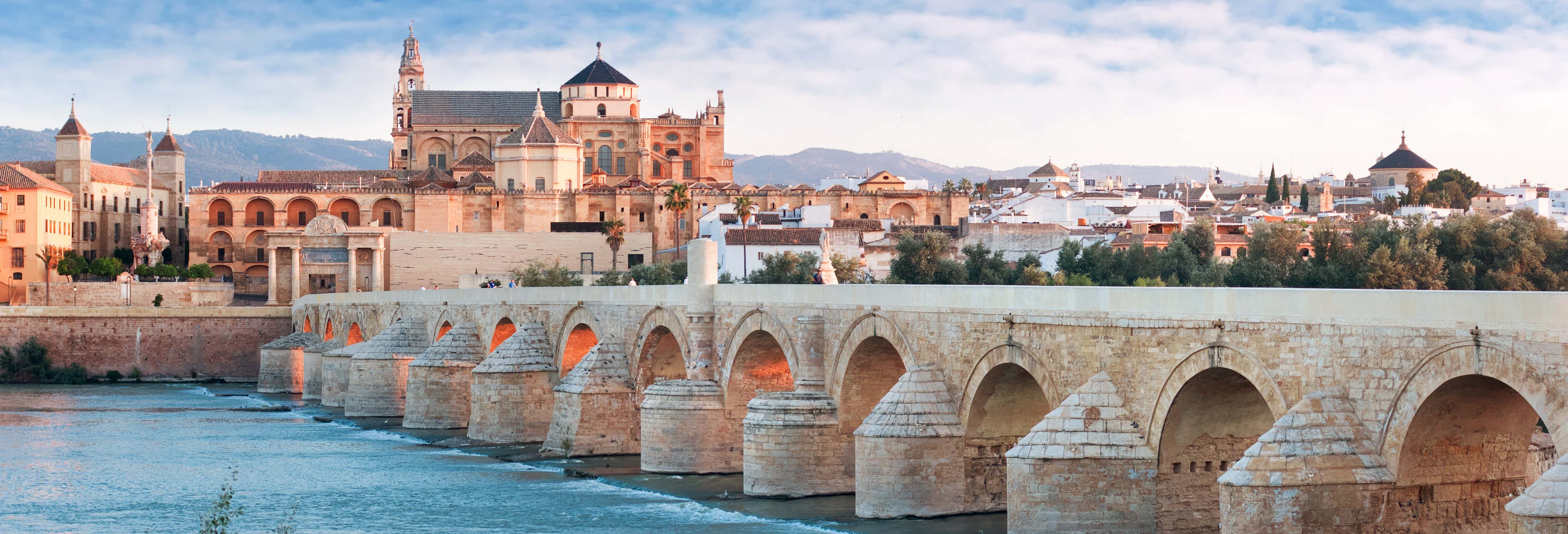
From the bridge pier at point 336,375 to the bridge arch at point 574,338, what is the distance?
11.1 m

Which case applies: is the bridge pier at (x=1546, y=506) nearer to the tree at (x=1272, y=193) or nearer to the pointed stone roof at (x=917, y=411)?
the pointed stone roof at (x=917, y=411)

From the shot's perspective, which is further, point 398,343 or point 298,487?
point 398,343

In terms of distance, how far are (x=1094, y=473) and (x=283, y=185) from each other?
73.7m

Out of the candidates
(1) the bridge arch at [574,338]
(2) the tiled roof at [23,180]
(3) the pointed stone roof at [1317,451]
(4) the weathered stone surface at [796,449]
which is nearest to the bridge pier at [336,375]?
(1) the bridge arch at [574,338]

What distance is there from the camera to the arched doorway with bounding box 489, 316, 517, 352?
34406 millimetres

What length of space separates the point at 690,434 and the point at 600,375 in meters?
3.70

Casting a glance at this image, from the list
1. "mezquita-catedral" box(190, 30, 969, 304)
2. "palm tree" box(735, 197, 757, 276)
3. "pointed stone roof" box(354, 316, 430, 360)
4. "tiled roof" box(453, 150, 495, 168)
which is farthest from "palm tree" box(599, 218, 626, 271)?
"pointed stone roof" box(354, 316, 430, 360)

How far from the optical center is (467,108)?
93.4 m

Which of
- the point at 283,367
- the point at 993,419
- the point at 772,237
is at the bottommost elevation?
the point at 283,367

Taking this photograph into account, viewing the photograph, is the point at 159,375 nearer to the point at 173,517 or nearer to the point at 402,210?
the point at 402,210

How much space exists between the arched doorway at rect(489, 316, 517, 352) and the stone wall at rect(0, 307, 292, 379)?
24.9m

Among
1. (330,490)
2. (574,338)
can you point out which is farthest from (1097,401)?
(574,338)

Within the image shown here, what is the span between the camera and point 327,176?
8850cm

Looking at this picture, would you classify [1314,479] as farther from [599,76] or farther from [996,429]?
[599,76]
